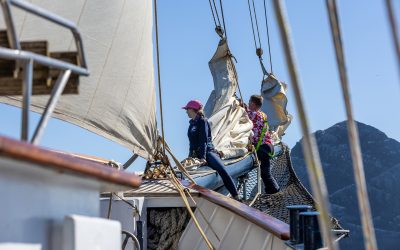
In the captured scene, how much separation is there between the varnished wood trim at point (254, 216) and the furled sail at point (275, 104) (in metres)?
7.71

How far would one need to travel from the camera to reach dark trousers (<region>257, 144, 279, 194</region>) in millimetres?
9586

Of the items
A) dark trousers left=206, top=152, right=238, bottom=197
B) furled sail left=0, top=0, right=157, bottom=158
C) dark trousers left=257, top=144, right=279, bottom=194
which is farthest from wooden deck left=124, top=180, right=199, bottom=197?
dark trousers left=257, top=144, right=279, bottom=194

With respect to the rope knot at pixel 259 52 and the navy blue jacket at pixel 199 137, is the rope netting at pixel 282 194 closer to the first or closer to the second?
the navy blue jacket at pixel 199 137

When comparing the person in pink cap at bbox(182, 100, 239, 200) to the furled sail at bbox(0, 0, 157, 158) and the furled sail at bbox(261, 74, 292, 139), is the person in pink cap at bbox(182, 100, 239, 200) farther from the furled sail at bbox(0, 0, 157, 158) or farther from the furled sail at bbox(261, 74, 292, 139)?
the furled sail at bbox(261, 74, 292, 139)

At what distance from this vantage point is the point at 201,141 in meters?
7.75

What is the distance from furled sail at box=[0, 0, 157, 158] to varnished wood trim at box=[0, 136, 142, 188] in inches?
77.8

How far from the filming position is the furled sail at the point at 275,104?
14007 mm

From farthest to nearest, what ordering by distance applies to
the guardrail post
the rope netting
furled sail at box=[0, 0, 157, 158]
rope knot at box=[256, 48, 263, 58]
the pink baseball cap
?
rope knot at box=[256, 48, 263, 58] < the rope netting < the pink baseball cap < furled sail at box=[0, 0, 157, 158] < the guardrail post

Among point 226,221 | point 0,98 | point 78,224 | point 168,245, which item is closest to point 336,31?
point 78,224

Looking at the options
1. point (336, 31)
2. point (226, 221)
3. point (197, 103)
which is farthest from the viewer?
point (197, 103)

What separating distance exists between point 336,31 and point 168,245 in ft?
14.2

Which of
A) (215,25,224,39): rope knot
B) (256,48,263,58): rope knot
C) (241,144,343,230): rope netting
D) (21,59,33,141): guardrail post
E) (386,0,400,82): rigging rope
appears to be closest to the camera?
(386,0,400,82): rigging rope

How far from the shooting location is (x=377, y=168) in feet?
459

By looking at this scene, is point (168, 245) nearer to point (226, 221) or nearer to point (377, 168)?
point (226, 221)
